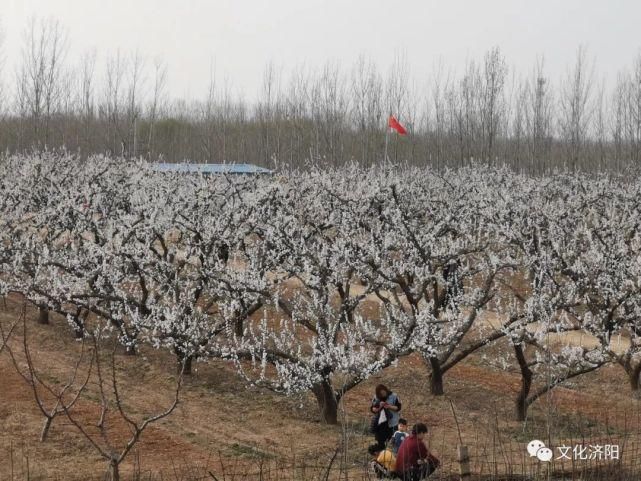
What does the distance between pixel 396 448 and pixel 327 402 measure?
3683 millimetres

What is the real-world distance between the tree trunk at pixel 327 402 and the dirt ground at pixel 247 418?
0.21 metres

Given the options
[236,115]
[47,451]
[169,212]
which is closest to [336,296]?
[169,212]

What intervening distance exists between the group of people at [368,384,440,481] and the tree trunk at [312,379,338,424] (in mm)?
2190

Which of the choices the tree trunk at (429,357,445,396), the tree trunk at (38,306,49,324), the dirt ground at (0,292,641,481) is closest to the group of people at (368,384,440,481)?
the dirt ground at (0,292,641,481)

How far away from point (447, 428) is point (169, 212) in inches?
365

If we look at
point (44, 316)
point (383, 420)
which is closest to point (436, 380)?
point (383, 420)

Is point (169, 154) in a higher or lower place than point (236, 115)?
lower

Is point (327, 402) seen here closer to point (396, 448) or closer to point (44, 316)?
point (396, 448)

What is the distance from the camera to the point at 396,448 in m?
10.1

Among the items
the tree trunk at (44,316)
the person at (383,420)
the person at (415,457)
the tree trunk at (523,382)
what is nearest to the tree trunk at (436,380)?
the tree trunk at (523,382)

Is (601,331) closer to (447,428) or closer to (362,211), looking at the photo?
(447,428)

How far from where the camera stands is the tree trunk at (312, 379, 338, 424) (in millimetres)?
13641

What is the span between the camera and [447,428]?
45.4ft
